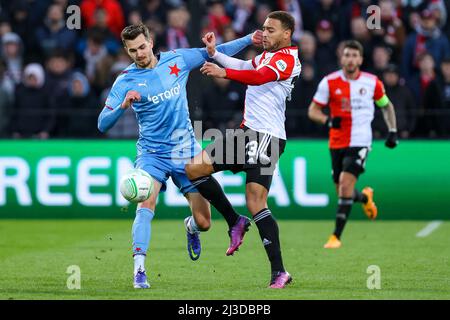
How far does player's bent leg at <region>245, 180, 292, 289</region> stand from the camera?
932 cm

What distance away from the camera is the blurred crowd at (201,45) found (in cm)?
1662

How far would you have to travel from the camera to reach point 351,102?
1377cm

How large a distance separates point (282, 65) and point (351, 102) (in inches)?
180

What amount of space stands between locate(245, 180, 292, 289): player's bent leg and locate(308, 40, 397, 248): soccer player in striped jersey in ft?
13.8

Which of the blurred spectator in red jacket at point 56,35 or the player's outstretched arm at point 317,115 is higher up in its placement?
the blurred spectator in red jacket at point 56,35

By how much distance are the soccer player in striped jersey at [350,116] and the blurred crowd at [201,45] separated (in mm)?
1901

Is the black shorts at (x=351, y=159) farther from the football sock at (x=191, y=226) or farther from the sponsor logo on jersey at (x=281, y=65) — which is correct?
the sponsor logo on jersey at (x=281, y=65)

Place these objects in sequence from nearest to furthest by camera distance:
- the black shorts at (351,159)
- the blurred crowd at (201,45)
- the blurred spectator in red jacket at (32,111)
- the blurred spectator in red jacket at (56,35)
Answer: the black shorts at (351,159) < the blurred crowd at (201,45) < the blurred spectator in red jacket at (32,111) < the blurred spectator in red jacket at (56,35)

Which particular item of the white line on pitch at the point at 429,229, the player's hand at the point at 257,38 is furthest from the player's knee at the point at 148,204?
the white line on pitch at the point at 429,229

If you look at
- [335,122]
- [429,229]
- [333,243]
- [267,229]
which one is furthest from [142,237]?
[429,229]

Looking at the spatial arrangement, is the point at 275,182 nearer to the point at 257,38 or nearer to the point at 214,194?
the point at 214,194

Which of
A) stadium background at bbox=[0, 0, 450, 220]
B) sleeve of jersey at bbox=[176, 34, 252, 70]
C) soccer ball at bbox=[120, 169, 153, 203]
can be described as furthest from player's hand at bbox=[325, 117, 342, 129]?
soccer ball at bbox=[120, 169, 153, 203]
